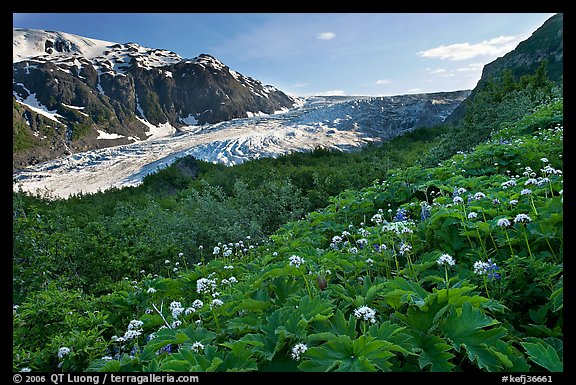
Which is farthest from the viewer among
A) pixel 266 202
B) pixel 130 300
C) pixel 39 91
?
pixel 39 91

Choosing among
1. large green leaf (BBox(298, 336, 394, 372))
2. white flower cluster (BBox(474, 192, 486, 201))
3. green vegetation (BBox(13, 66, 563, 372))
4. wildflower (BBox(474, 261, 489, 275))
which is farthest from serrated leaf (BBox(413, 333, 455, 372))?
white flower cluster (BBox(474, 192, 486, 201))

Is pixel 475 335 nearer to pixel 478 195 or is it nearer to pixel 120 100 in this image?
pixel 478 195

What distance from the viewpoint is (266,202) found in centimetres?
973

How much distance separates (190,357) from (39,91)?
193 feet

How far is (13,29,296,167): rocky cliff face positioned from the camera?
146 feet

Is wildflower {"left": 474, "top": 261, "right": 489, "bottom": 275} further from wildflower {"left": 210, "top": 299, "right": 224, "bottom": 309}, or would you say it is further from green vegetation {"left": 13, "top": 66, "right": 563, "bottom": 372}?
wildflower {"left": 210, "top": 299, "right": 224, "bottom": 309}

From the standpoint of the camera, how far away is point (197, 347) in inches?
64.0

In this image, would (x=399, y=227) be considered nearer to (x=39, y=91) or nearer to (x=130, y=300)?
(x=130, y=300)

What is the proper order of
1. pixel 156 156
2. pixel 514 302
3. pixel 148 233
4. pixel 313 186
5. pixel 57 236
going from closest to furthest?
pixel 514 302, pixel 57 236, pixel 148 233, pixel 313 186, pixel 156 156

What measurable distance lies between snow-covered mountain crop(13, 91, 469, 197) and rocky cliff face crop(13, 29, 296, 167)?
7445 millimetres

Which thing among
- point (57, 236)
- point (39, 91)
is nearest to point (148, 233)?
point (57, 236)

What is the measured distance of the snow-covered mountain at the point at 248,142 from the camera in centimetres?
3481

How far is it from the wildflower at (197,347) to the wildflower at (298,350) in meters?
0.45
